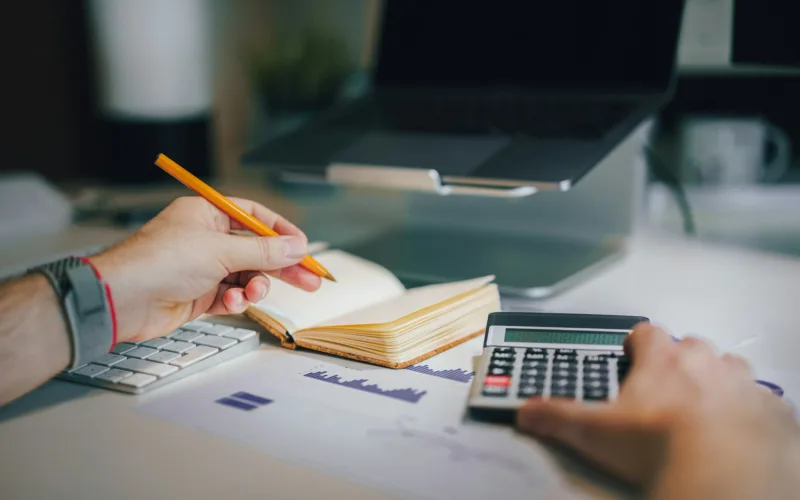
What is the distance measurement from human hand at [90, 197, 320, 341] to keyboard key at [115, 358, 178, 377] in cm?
2

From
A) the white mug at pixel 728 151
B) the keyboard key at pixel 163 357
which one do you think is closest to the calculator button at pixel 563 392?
the keyboard key at pixel 163 357

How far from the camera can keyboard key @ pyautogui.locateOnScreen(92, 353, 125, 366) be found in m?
0.63

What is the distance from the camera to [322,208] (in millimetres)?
1358

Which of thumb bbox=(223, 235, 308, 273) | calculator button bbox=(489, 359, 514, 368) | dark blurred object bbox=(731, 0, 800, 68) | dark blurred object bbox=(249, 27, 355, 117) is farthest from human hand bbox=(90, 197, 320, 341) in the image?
dark blurred object bbox=(249, 27, 355, 117)

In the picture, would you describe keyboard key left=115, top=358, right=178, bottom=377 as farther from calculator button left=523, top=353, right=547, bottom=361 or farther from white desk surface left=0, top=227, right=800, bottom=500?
calculator button left=523, top=353, right=547, bottom=361

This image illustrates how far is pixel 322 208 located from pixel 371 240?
297 millimetres

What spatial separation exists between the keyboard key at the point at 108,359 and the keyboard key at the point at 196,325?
0.25 ft

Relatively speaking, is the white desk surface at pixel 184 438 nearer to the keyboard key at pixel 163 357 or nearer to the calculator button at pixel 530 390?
the keyboard key at pixel 163 357

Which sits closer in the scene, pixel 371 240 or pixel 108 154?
pixel 371 240

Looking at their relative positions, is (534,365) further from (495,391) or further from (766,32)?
(766,32)

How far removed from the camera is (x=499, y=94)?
105 cm

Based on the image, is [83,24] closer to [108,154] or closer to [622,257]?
[108,154]

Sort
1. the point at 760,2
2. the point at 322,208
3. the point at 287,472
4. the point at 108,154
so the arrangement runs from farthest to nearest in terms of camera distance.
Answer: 1. the point at 108,154
2. the point at 322,208
3. the point at 760,2
4. the point at 287,472

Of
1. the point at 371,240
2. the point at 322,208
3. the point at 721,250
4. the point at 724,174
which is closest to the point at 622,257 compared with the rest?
the point at 721,250
